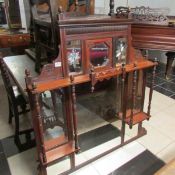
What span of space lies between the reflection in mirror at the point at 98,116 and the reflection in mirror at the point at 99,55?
0.56 m

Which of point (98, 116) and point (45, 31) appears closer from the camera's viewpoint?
point (45, 31)

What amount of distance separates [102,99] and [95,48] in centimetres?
105

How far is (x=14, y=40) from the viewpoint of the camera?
3057mm

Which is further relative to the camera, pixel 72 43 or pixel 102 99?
pixel 102 99

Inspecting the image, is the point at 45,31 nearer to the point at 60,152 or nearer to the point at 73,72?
the point at 73,72

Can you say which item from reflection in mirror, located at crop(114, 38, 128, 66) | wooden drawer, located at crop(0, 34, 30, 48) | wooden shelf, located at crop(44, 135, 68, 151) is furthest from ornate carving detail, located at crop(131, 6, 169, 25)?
wooden drawer, located at crop(0, 34, 30, 48)

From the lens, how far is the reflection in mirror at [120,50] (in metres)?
1.32

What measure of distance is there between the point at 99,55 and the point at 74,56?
18 cm

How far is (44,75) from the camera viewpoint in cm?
112

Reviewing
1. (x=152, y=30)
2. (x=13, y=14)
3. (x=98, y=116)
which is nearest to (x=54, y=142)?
(x=98, y=116)

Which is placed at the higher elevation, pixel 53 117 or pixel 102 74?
pixel 102 74

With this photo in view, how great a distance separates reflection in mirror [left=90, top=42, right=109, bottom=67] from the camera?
49.0 inches

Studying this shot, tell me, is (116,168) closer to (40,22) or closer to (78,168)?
(78,168)

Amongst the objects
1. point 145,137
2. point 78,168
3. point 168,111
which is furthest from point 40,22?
point 168,111
